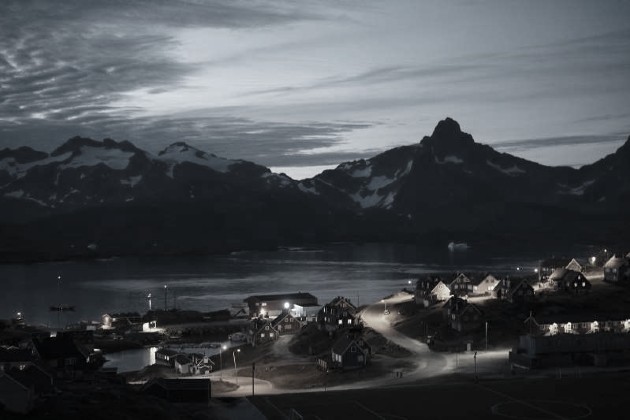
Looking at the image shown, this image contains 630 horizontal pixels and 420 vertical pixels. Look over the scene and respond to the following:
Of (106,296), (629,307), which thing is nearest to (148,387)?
(629,307)

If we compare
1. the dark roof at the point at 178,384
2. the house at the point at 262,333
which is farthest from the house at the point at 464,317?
the dark roof at the point at 178,384

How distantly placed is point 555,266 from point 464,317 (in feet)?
95.6

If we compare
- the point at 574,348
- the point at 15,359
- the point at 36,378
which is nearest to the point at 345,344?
the point at 574,348

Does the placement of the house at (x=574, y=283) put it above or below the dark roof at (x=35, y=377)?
above

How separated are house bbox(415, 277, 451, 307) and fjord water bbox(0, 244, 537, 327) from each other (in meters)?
19.8

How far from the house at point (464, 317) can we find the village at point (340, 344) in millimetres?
102

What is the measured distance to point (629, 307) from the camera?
5806cm

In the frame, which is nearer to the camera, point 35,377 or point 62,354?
point 35,377

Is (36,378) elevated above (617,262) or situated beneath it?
situated beneath

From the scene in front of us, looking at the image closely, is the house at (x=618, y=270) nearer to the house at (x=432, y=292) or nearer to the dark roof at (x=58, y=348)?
the house at (x=432, y=292)

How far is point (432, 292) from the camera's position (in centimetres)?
6881

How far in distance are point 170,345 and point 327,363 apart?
74.0 ft

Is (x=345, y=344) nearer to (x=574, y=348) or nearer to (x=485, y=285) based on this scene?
(x=574, y=348)

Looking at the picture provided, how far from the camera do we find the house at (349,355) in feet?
150
